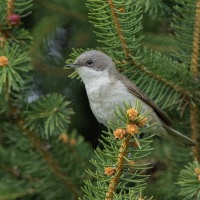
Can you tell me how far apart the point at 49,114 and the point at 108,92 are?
0.72 m

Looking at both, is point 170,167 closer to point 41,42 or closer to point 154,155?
point 154,155

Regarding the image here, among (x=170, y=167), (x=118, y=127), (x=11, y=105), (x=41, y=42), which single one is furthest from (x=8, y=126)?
(x=118, y=127)

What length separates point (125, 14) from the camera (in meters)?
3.04

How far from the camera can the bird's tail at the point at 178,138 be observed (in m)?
3.69

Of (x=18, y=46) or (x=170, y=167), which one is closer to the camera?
(x=18, y=46)

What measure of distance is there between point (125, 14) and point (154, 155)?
127 cm

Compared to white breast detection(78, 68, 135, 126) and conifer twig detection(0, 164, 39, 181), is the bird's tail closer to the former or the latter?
white breast detection(78, 68, 135, 126)

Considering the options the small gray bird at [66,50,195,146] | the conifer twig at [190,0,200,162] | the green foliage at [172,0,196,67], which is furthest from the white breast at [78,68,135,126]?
the green foliage at [172,0,196,67]

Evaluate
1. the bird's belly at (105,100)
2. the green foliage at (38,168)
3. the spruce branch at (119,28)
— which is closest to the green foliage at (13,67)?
the green foliage at (38,168)

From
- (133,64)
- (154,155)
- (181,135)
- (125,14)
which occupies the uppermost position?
(125,14)

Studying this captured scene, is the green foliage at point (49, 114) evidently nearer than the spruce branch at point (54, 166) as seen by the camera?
Yes

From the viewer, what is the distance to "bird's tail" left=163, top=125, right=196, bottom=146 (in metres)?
3.69

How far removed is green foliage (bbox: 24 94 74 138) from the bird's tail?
2.60 feet

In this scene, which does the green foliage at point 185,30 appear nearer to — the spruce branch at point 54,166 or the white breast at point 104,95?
the white breast at point 104,95
